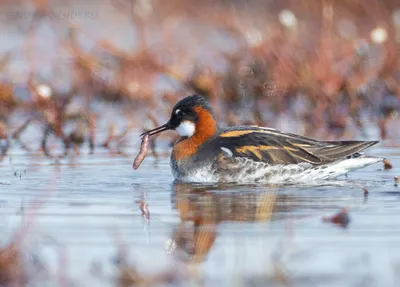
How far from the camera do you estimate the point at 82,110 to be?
13.5 m

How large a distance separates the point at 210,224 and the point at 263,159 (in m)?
2.56

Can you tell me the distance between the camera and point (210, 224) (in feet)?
23.6

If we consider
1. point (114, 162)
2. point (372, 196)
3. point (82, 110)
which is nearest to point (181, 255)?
point (372, 196)

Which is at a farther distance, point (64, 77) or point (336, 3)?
point (336, 3)

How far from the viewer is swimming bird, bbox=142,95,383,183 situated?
9.66m

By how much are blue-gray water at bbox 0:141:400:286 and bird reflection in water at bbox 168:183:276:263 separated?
1cm

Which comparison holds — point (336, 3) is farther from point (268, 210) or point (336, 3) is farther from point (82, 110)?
point (268, 210)

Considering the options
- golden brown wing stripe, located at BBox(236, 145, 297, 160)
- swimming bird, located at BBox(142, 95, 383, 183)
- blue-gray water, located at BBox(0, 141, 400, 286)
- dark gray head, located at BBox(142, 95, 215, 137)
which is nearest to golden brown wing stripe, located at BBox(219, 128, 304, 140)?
swimming bird, located at BBox(142, 95, 383, 183)

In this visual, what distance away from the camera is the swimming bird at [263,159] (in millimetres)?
9656

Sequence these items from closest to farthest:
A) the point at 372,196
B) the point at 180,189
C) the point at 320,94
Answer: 1. the point at 372,196
2. the point at 180,189
3. the point at 320,94

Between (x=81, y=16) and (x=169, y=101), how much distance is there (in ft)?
29.6

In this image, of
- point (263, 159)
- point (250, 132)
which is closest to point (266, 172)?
point (263, 159)

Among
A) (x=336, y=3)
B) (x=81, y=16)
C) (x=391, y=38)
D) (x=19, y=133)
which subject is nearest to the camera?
(x=19, y=133)

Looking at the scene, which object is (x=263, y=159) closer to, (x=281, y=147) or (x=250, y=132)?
(x=281, y=147)
